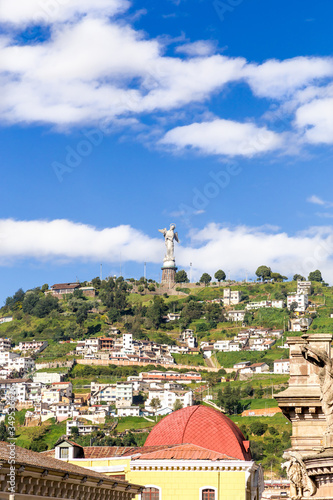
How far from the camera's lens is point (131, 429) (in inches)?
7687

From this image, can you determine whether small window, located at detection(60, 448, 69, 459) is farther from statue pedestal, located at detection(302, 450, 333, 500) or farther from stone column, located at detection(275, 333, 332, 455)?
statue pedestal, located at detection(302, 450, 333, 500)

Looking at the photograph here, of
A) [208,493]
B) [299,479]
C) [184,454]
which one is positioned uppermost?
[184,454]

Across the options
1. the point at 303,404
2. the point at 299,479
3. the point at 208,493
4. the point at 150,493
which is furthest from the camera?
the point at 150,493

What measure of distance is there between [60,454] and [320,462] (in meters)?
29.3

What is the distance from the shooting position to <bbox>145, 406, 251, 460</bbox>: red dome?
125 feet

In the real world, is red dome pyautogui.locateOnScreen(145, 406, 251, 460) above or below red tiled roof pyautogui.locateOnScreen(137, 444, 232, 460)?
above

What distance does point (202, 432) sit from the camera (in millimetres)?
38750

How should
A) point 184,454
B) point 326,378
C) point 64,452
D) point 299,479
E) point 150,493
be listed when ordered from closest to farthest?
point 299,479, point 326,378, point 150,493, point 184,454, point 64,452

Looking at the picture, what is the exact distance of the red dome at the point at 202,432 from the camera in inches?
1501

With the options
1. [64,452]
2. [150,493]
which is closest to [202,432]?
[150,493]

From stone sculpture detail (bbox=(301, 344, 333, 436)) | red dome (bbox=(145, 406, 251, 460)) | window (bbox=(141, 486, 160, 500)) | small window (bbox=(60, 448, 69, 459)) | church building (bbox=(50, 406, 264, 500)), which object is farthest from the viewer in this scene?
small window (bbox=(60, 448, 69, 459))


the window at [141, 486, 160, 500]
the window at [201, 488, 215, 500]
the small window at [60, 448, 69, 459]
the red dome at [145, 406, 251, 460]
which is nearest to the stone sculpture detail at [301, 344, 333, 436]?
the window at [201, 488, 215, 500]

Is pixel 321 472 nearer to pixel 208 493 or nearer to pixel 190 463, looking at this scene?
pixel 190 463

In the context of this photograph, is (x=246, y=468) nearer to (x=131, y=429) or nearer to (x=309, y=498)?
(x=309, y=498)
